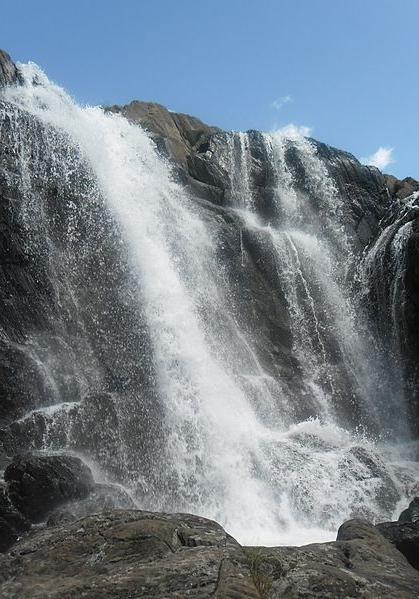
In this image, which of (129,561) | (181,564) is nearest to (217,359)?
(129,561)

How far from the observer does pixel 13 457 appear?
1416 centimetres

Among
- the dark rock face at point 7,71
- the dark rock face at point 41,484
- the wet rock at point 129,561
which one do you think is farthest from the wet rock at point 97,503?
the dark rock face at point 7,71

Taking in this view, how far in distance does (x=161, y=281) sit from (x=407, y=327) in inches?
349

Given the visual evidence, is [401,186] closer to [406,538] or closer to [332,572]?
[406,538]

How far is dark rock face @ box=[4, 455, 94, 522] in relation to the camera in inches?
492

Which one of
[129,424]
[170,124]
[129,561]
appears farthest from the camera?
[170,124]

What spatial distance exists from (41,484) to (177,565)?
760 centimetres

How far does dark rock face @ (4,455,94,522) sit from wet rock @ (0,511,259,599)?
5.65 meters

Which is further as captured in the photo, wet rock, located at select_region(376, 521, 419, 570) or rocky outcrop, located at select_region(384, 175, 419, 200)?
rocky outcrop, located at select_region(384, 175, 419, 200)

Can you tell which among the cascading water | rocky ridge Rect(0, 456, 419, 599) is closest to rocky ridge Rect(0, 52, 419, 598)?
rocky ridge Rect(0, 456, 419, 599)

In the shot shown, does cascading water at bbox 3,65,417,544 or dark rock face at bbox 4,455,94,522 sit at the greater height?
cascading water at bbox 3,65,417,544

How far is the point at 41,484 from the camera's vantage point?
41.5ft

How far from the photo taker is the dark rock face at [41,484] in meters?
12.5

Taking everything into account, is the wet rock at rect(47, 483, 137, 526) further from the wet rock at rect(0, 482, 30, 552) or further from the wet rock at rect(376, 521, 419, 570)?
the wet rock at rect(376, 521, 419, 570)
